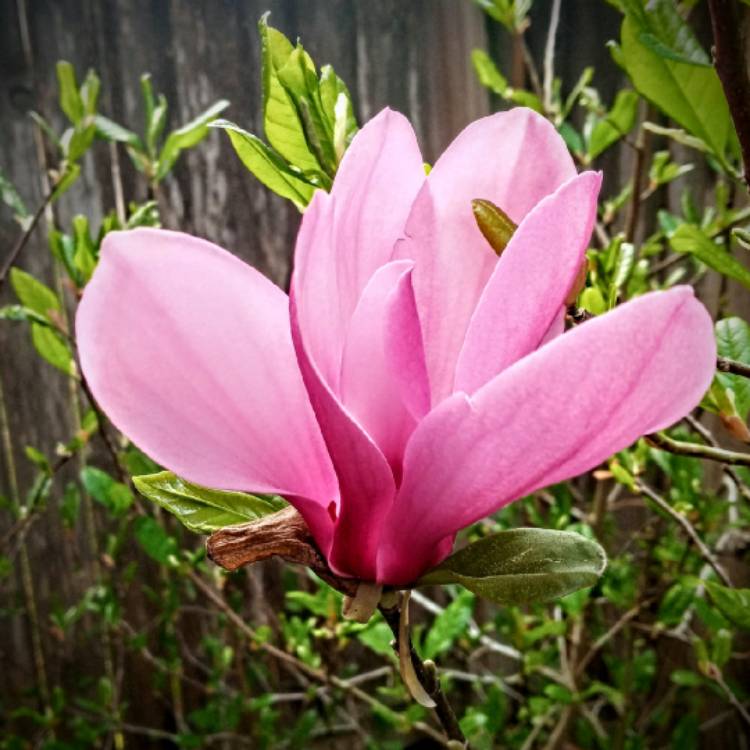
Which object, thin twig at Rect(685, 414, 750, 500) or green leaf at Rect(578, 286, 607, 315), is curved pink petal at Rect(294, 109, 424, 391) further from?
thin twig at Rect(685, 414, 750, 500)

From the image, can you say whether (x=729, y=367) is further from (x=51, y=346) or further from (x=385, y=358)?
(x=51, y=346)

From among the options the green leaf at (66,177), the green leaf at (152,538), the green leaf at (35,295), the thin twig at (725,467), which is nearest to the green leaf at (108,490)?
the green leaf at (152,538)

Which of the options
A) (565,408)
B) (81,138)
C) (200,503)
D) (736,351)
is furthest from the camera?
(81,138)

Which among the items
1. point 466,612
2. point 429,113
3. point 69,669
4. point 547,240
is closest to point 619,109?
point 429,113

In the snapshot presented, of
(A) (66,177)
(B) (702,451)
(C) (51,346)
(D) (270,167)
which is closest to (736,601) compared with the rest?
(B) (702,451)

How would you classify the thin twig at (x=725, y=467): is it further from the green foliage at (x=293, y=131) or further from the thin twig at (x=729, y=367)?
the green foliage at (x=293, y=131)

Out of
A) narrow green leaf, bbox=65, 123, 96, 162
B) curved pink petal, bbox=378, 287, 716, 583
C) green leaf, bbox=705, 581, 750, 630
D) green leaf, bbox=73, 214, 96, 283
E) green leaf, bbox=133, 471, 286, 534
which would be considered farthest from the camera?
narrow green leaf, bbox=65, 123, 96, 162

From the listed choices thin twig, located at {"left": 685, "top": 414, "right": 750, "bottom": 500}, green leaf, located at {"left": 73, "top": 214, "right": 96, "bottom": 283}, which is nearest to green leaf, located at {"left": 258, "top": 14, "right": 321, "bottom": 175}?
thin twig, located at {"left": 685, "top": 414, "right": 750, "bottom": 500}

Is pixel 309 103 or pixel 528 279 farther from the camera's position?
pixel 309 103
